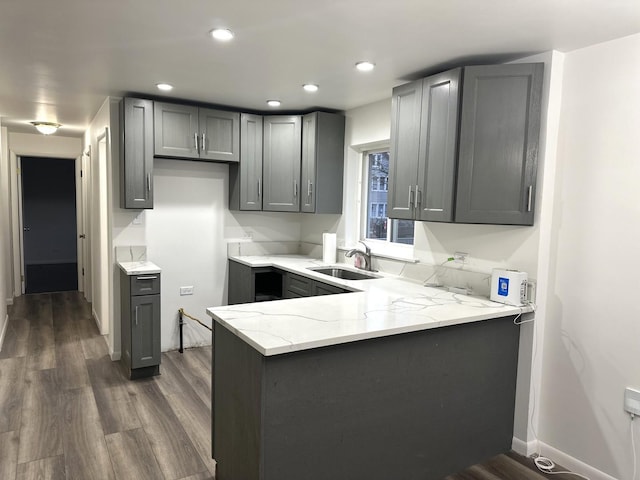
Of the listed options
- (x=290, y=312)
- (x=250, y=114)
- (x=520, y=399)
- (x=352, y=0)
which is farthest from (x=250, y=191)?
(x=520, y=399)

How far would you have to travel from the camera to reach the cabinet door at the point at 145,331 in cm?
355

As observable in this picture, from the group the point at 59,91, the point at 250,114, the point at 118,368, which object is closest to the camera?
the point at 59,91

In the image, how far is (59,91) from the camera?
361 cm

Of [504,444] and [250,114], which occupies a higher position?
[250,114]

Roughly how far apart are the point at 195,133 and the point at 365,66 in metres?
1.78

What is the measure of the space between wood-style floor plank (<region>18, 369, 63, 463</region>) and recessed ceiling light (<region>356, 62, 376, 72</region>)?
290 cm

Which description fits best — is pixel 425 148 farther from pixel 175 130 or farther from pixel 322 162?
pixel 175 130

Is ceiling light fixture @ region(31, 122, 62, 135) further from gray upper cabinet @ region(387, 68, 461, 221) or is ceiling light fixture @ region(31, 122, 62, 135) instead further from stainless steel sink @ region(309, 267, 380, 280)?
gray upper cabinet @ region(387, 68, 461, 221)

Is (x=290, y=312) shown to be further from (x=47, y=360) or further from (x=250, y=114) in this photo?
(x=47, y=360)

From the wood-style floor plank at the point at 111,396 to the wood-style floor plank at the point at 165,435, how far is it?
0.07 meters

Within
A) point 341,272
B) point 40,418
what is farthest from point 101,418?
point 341,272

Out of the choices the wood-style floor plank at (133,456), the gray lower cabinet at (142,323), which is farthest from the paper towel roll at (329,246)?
the wood-style floor plank at (133,456)

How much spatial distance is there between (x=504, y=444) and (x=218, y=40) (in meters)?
2.83

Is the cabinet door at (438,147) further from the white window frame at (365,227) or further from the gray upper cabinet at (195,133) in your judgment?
the gray upper cabinet at (195,133)
